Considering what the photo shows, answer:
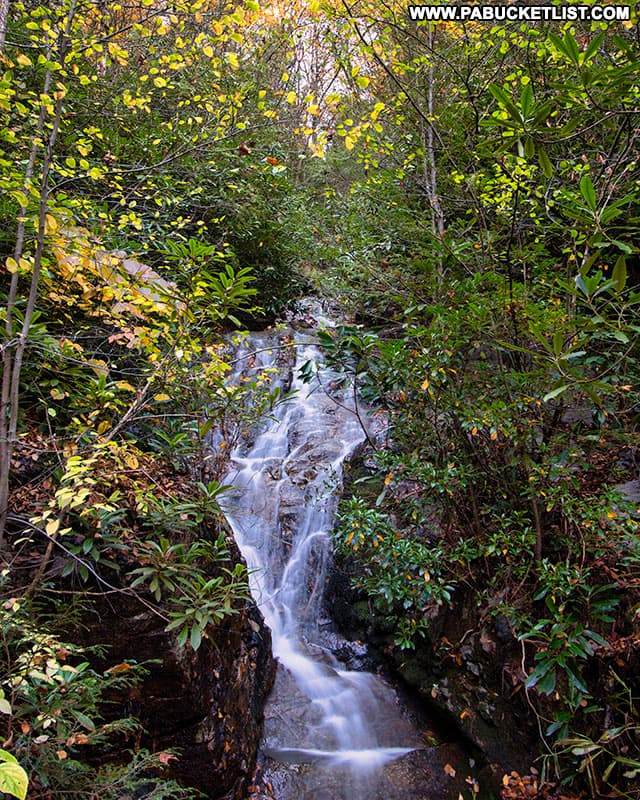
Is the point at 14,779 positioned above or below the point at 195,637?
above

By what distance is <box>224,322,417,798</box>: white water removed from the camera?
355cm

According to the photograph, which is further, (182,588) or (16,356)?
(182,588)

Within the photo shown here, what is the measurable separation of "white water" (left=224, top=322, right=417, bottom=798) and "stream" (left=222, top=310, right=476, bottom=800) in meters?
0.01

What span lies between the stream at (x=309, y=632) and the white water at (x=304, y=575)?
0.01 metres

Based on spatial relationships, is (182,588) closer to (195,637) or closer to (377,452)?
(195,637)

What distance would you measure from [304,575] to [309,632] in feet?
1.87

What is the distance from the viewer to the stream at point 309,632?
3248 millimetres

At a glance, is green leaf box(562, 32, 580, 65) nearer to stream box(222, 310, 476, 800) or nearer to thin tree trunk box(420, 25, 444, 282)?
thin tree trunk box(420, 25, 444, 282)

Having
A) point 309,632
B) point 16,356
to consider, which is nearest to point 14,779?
point 16,356

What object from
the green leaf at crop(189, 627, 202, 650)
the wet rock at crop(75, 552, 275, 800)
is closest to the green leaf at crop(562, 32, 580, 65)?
the green leaf at crop(189, 627, 202, 650)

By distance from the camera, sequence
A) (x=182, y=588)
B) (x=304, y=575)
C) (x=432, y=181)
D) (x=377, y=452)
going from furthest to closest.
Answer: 1. (x=304, y=575)
2. (x=432, y=181)
3. (x=377, y=452)
4. (x=182, y=588)

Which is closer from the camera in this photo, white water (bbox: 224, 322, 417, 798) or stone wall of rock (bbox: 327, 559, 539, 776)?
stone wall of rock (bbox: 327, 559, 539, 776)

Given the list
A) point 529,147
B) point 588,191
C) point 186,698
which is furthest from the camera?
point 186,698

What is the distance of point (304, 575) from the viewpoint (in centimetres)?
495
